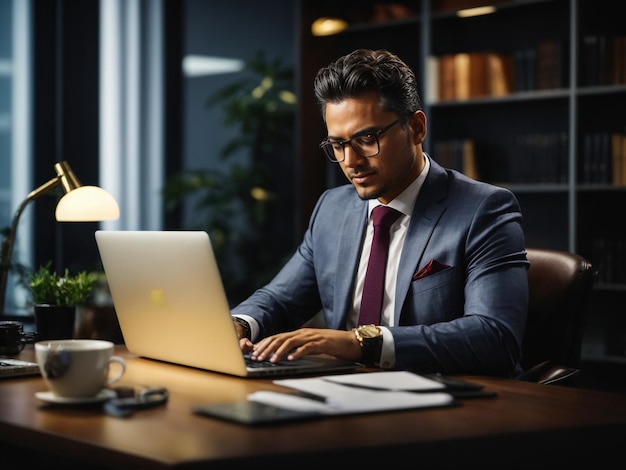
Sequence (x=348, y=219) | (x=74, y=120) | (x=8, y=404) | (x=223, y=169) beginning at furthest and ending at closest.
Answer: (x=223, y=169)
(x=74, y=120)
(x=348, y=219)
(x=8, y=404)

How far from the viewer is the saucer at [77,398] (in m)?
1.39

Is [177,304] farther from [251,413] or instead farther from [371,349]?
[251,413]

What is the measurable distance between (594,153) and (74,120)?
296 centimetres

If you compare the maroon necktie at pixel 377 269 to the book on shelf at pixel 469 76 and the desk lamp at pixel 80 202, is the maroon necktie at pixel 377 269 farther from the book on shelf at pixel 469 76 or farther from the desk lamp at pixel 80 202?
the book on shelf at pixel 469 76

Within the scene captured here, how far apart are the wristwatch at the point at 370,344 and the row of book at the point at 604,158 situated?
267 cm

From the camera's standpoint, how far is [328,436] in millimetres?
1202

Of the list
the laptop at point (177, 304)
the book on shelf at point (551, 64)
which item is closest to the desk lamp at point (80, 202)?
the laptop at point (177, 304)

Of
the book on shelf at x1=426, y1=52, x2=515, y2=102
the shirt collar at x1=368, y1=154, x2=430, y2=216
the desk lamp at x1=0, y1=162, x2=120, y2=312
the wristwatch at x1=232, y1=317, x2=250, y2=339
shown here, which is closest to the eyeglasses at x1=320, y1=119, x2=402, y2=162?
the shirt collar at x1=368, y1=154, x2=430, y2=216

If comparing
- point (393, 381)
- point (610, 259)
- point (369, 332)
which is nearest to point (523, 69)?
point (610, 259)

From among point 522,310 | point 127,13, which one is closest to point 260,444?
point 522,310

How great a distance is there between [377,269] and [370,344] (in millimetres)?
405

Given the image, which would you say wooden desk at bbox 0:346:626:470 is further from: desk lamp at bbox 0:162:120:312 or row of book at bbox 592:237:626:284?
row of book at bbox 592:237:626:284

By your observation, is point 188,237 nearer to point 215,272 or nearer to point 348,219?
point 215,272

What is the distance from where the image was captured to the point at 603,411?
143 centimetres
